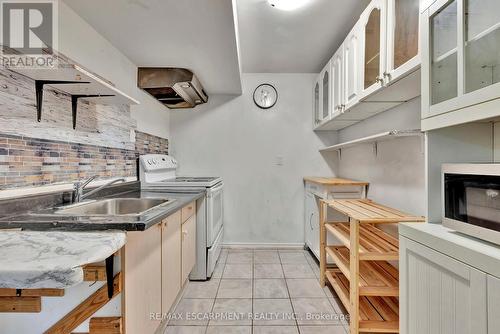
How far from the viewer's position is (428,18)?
1.09m

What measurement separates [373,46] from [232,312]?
2108mm

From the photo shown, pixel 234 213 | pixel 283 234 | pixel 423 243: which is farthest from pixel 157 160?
pixel 423 243

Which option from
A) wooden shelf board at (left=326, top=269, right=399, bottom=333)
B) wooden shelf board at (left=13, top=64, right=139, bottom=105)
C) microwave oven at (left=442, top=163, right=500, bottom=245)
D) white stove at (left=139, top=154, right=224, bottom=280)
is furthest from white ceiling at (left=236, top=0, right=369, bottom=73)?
wooden shelf board at (left=326, top=269, right=399, bottom=333)

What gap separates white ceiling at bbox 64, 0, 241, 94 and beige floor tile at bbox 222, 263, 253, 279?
6.63 feet

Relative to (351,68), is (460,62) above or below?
below

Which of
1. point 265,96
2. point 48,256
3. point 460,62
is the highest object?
point 265,96

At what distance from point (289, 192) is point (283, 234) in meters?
0.56

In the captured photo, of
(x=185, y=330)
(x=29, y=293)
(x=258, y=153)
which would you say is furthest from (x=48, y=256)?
(x=258, y=153)

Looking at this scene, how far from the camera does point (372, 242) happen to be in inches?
69.3

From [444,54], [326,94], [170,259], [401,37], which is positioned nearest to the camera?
[444,54]

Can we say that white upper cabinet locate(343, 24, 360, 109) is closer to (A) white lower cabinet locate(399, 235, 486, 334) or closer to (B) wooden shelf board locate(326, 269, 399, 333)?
(A) white lower cabinet locate(399, 235, 486, 334)

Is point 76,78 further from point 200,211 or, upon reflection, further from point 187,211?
point 200,211

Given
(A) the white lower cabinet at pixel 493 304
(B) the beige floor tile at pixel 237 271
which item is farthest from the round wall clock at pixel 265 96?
(A) the white lower cabinet at pixel 493 304

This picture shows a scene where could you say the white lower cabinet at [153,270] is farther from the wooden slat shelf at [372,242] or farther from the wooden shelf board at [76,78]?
the wooden slat shelf at [372,242]
